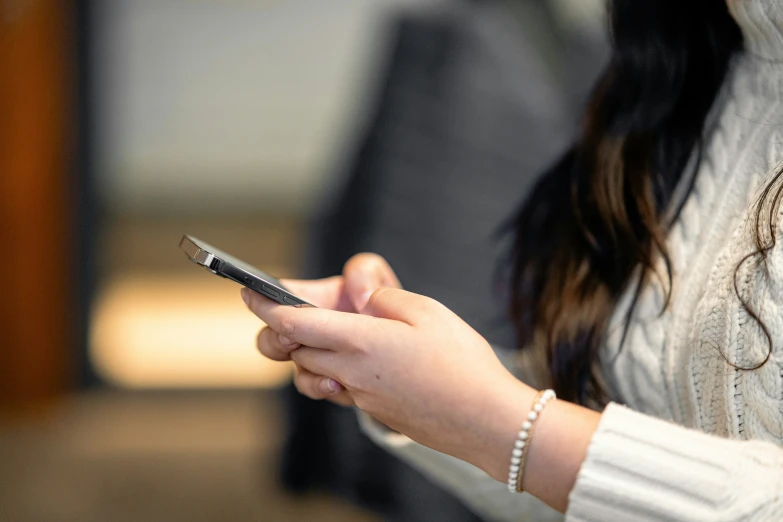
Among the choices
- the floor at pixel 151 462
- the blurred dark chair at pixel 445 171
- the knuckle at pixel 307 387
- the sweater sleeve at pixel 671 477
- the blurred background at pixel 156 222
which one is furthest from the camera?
the blurred background at pixel 156 222

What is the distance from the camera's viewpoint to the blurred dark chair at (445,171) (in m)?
1.09

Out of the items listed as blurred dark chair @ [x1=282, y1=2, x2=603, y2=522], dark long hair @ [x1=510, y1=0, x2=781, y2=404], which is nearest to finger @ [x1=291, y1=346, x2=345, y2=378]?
dark long hair @ [x1=510, y1=0, x2=781, y2=404]

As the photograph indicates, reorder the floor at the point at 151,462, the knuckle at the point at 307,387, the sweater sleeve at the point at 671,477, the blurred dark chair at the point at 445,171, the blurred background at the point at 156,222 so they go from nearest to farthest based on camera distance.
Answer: the sweater sleeve at the point at 671,477
the knuckle at the point at 307,387
the blurred dark chair at the point at 445,171
the floor at the point at 151,462
the blurred background at the point at 156,222

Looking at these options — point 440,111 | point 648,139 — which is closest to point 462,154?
point 440,111

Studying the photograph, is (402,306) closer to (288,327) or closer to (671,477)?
(288,327)

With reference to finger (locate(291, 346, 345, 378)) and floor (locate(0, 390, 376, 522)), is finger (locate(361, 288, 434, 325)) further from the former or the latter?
floor (locate(0, 390, 376, 522))

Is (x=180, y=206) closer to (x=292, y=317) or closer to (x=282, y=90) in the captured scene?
(x=282, y=90)

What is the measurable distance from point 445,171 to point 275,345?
591 mm

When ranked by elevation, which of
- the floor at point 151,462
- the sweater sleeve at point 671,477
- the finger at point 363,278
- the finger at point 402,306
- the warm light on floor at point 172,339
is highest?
the finger at point 402,306

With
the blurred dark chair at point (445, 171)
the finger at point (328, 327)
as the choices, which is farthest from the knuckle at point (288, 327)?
the blurred dark chair at point (445, 171)

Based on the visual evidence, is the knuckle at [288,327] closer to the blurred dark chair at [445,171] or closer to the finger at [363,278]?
the finger at [363,278]

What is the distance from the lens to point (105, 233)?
2023 mm

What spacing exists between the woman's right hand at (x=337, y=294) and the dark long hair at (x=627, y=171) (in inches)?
6.9

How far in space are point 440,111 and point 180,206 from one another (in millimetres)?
1208
